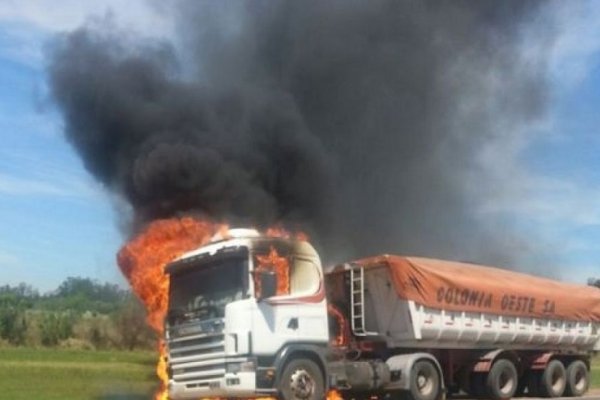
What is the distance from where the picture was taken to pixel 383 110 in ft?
97.1

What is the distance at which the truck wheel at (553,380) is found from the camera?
77.0 feet

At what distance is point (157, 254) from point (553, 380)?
419 inches

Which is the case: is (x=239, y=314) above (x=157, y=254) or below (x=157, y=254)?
below

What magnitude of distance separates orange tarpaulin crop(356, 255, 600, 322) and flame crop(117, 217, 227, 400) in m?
4.11

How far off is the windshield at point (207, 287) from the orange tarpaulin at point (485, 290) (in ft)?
14.2

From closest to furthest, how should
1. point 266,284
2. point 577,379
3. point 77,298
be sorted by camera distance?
point 266,284 → point 577,379 → point 77,298

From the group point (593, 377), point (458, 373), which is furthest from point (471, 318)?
point (593, 377)

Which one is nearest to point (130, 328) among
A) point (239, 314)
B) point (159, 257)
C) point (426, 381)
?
point (159, 257)

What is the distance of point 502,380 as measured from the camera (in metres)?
22.3

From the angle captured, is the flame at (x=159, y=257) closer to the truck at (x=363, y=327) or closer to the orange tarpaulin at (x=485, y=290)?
the truck at (x=363, y=327)

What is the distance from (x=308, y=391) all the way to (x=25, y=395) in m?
9.09

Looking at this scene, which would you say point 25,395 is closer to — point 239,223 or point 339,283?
point 239,223

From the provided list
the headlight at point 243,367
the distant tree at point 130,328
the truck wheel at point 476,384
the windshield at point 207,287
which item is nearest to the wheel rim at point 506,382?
the truck wheel at point 476,384

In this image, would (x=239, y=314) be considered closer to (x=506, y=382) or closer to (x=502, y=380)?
(x=502, y=380)
